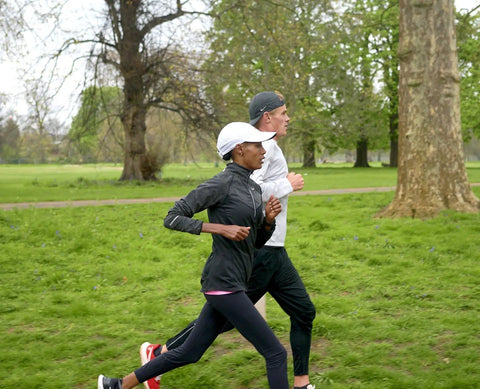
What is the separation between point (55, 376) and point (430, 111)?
9.18 m

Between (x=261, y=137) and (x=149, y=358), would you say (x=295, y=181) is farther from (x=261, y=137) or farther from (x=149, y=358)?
(x=149, y=358)

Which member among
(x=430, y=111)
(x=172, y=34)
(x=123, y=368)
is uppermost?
(x=172, y=34)

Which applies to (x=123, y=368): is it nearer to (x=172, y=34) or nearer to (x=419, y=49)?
(x=419, y=49)

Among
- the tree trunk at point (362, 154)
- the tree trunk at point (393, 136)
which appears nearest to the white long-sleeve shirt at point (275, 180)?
the tree trunk at point (393, 136)

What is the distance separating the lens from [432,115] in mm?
11422

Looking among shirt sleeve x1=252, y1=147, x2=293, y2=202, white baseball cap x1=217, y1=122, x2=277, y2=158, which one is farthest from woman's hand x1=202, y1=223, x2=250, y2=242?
shirt sleeve x1=252, y1=147, x2=293, y2=202

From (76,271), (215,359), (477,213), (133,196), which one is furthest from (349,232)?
(133,196)

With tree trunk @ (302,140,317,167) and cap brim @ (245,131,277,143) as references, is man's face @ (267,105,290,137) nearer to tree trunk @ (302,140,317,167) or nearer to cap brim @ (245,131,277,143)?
cap brim @ (245,131,277,143)

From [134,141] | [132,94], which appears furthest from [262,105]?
[134,141]

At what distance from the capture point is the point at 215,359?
4758 millimetres

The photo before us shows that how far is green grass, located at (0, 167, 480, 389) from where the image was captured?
4.47 meters

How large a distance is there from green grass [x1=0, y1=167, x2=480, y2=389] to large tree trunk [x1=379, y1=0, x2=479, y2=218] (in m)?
0.64

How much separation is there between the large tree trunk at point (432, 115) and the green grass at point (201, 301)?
0.64 metres

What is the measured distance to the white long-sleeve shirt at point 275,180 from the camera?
12.1 feet
